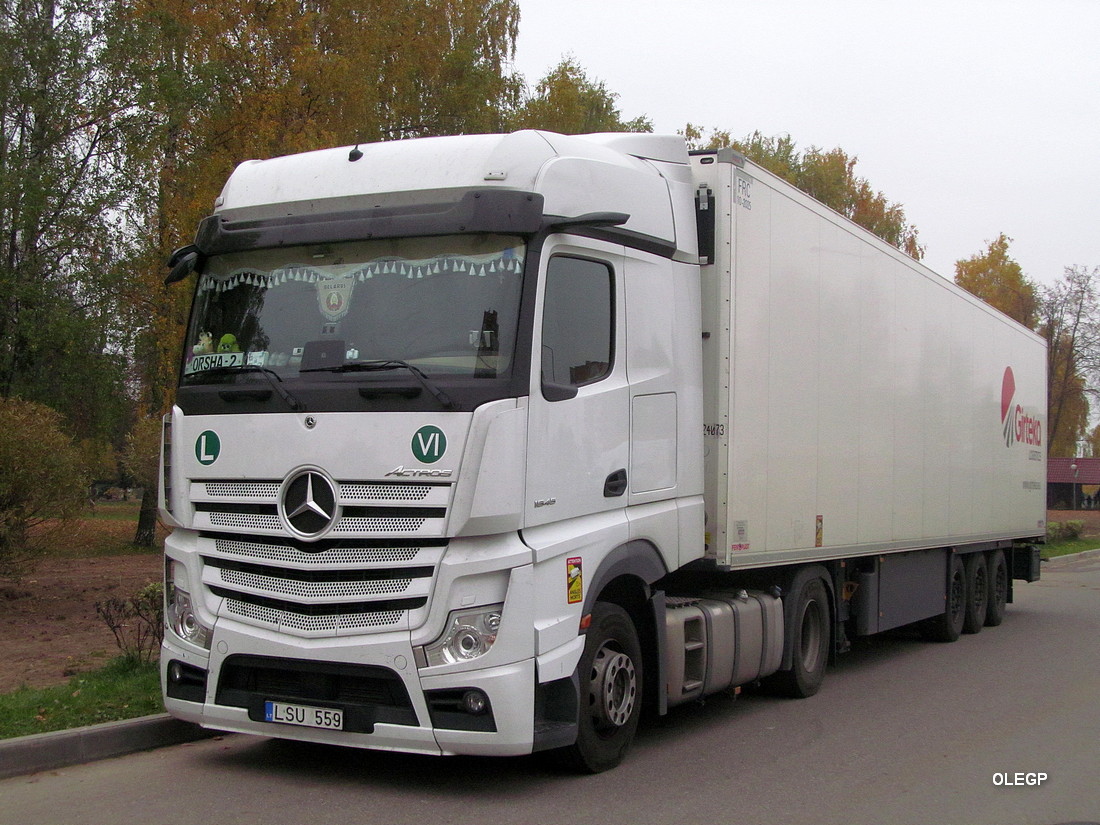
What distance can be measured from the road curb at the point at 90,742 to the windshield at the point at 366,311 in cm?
210

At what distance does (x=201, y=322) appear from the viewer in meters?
6.56

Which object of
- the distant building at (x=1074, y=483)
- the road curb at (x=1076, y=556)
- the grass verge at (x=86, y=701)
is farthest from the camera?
the distant building at (x=1074, y=483)

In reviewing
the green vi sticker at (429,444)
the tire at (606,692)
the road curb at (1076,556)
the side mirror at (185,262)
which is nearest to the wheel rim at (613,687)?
the tire at (606,692)

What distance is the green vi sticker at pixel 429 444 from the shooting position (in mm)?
5535

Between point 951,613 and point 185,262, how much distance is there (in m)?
9.80

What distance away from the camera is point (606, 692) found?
6.26 m

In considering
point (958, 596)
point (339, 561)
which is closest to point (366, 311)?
point (339, 561)

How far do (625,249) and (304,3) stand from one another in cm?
1218

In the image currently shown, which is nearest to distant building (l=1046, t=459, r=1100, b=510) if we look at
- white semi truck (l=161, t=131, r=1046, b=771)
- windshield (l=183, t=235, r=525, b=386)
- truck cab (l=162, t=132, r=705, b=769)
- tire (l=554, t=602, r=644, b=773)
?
white semi truck (l=161, t=131, r=1046, b=771)

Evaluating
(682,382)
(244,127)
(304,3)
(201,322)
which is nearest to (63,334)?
(244,127)

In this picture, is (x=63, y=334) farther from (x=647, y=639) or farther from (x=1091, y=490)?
(x=1091, y=490)

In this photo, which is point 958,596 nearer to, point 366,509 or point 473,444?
point 473,444

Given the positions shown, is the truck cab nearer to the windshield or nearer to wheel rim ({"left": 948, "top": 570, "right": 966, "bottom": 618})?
the windshield

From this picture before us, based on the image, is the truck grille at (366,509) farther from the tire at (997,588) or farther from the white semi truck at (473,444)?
the tire at (997,588)
